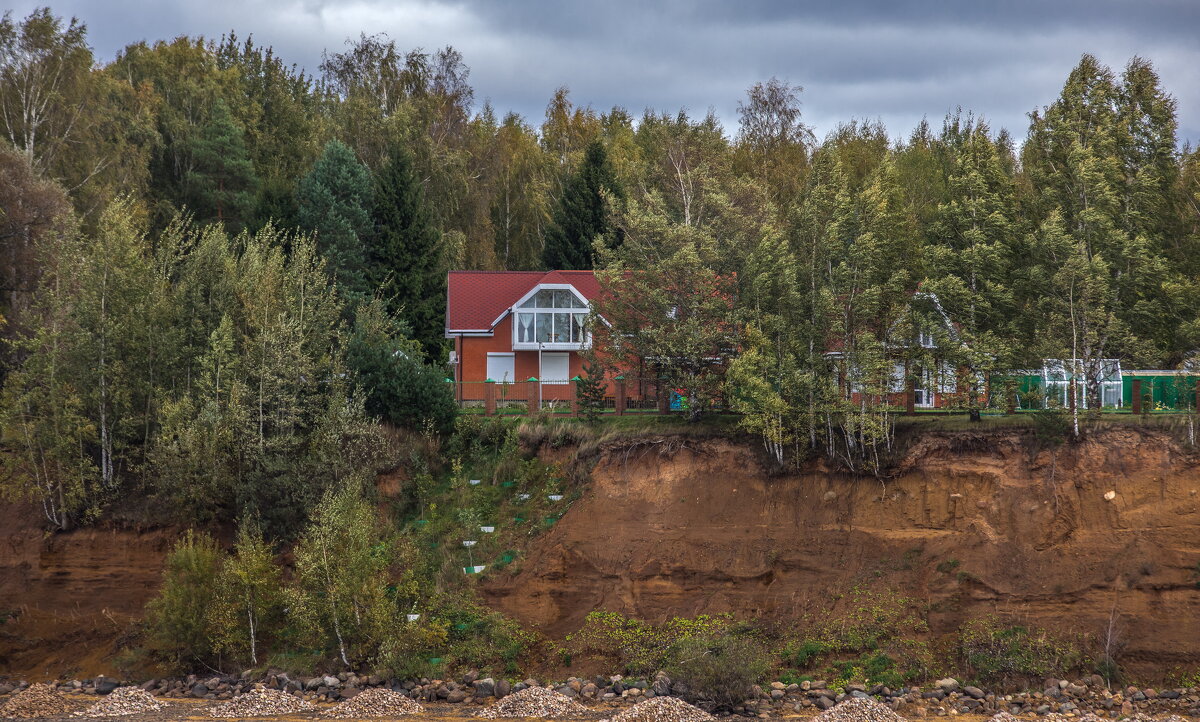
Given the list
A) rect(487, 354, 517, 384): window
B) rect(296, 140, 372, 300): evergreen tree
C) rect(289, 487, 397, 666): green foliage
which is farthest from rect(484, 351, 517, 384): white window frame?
rect(289, 487, 397, 666): green foliage

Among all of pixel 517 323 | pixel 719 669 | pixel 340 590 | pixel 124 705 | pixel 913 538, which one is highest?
pixel 517 323

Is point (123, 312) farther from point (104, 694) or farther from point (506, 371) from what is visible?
point (506, 371)

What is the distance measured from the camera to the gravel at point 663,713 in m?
25.2

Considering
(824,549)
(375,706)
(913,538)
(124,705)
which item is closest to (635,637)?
(824,549)

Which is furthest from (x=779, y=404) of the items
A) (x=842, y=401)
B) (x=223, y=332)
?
(x=223, y=332)

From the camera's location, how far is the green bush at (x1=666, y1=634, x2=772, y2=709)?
2614cm

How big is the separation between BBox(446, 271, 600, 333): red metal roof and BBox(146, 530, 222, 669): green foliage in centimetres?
1790

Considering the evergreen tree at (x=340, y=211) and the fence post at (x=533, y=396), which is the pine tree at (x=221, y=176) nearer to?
the evergreen tree at (x=340, y=211)

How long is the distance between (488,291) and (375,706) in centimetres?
2334

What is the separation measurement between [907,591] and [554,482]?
10.9 m

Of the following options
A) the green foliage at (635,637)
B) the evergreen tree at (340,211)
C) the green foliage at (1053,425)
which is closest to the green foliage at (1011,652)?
the green foliage at (1053,425)

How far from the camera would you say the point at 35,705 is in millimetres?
27359

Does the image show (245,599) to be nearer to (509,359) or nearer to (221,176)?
(509,359)

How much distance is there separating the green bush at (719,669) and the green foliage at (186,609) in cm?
1237
